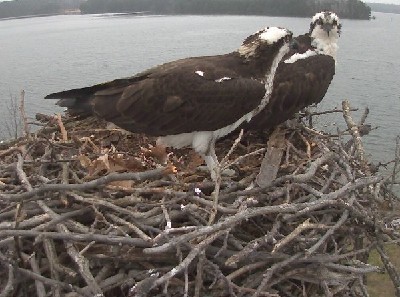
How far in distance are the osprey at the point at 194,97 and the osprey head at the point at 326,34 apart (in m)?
A: 1.10

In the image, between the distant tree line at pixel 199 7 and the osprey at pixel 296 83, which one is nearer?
the osprey at pixel 296 83

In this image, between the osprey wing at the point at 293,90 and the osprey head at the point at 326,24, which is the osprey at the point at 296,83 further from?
the osprey head at the point at 326,24

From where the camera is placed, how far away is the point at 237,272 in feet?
9.20

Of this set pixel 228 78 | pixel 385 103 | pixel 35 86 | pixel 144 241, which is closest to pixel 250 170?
pixel 228 78

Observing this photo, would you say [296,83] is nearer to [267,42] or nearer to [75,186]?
[267,42]

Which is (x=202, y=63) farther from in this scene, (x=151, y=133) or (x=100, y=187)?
(x=100, y=187)

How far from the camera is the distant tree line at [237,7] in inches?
2279

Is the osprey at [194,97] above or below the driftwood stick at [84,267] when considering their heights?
above

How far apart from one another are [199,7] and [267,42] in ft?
223

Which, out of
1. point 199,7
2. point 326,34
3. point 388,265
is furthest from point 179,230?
point 199,7

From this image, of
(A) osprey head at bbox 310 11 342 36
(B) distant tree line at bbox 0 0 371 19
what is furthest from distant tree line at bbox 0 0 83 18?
(A) osprey head at bbox 310 11 342 36

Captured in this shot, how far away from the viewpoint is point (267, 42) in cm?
397

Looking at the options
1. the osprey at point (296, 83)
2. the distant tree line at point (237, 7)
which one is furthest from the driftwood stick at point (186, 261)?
the distant tree line at point (237, 7)

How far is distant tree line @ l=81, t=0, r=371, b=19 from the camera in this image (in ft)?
190
